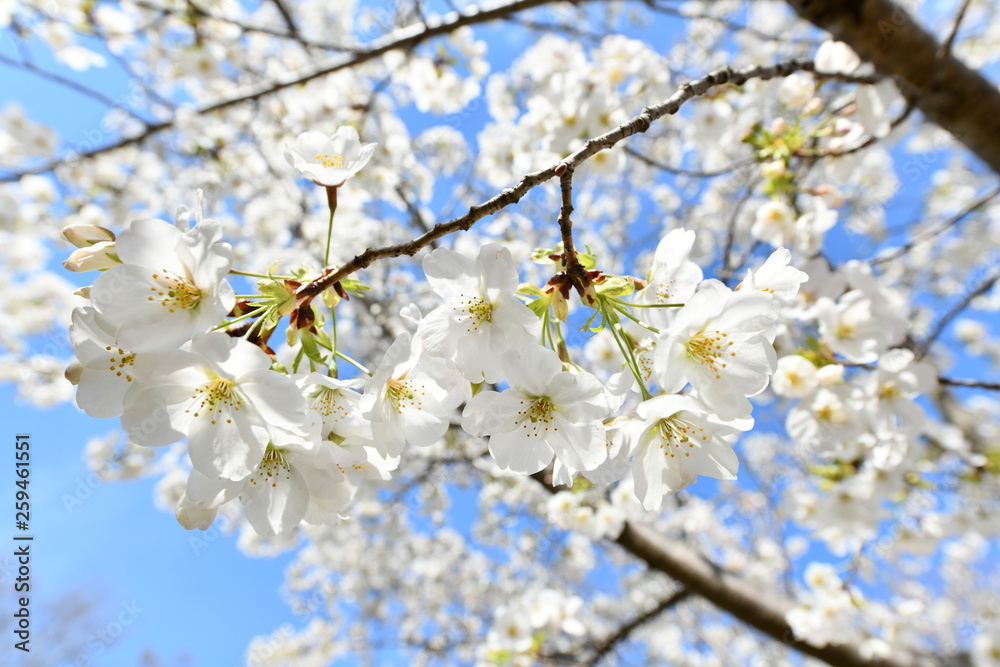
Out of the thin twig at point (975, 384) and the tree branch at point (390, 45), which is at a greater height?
the tree branch at point (390, 45)

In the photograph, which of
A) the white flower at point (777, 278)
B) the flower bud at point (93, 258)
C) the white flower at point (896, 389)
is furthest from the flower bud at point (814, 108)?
the flower bud at point (93, 258)

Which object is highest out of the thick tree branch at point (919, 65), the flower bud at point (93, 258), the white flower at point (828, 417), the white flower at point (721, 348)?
the thick tree branch at point (919, 65)

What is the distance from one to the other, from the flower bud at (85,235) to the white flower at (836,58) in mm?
2554

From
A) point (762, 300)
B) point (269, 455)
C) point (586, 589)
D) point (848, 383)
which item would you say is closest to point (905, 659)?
point (848, 383)

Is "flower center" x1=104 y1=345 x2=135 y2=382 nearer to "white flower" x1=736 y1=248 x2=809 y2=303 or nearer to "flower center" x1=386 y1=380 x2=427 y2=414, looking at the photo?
"flower center" x1=386 y1=380 x2=427 y2=414

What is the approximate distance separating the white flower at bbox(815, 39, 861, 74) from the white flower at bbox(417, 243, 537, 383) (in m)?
2.07

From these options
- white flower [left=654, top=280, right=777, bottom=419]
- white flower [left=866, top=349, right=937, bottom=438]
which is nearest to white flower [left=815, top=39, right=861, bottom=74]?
white flower [left=866, top=349, right=937, bottom=438]

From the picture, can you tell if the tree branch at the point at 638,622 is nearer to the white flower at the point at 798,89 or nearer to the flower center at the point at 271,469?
the white flower at the point at 798,89

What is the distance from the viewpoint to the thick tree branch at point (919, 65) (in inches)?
71.4

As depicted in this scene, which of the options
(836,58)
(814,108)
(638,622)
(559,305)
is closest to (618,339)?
(559,305)

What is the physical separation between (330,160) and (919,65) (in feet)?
7.61

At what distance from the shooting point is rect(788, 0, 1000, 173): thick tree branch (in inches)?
71.4

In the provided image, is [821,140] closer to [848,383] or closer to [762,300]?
[848,383]

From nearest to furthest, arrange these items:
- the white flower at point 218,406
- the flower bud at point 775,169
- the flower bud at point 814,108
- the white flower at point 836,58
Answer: the white flower at point 218,406, the flower bud at point 775,169, the flower bud at point 814,108, the white flower at point 836,58
